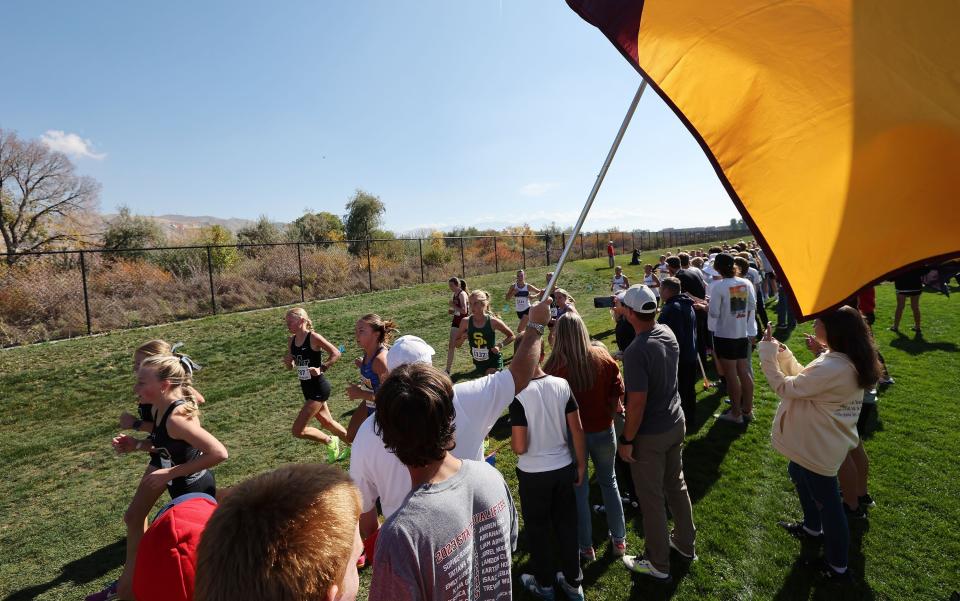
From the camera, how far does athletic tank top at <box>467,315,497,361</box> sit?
7016 mm

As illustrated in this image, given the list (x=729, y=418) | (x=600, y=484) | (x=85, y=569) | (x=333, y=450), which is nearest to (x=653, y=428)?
(x=600, y=484)

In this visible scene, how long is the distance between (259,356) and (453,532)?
40.3ft

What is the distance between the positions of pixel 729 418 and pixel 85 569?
24.1ft

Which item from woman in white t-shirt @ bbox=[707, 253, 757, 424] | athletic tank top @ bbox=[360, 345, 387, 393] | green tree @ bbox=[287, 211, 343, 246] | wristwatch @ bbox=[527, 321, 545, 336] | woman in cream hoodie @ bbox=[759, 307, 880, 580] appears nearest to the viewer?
wristwatch @ bbox=[527, 321, 545, 336]

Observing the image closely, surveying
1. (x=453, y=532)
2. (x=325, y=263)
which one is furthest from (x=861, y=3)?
(x=325, y=263)

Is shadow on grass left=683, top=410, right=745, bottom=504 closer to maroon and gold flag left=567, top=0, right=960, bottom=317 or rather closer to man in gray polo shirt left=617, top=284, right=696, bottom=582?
man in gray polo shirt left=617, top=284, right=696, bottom=582

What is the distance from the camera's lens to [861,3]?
6.52ft

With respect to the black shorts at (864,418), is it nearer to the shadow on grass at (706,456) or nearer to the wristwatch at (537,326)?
the shadow on grass at (706,456)

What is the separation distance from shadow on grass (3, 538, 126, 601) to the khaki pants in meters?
4.78

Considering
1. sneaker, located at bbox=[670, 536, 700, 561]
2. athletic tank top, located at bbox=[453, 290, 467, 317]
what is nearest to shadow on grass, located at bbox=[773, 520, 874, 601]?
sneaker, located at bbox=[670, 536, 700, 561]

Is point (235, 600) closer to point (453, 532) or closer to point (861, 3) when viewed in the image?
point (453, 532)

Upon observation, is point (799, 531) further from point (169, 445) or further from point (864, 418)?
point (169, 445)

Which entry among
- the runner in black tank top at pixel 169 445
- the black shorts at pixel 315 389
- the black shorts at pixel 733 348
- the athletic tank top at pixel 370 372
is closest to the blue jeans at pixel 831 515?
the black shorts at pixel 733 348

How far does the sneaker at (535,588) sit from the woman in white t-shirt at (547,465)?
91mm
